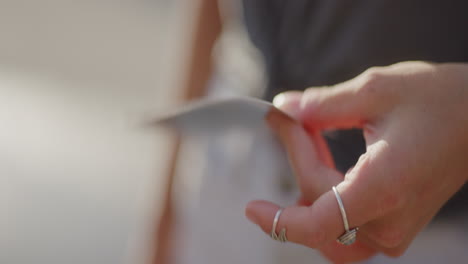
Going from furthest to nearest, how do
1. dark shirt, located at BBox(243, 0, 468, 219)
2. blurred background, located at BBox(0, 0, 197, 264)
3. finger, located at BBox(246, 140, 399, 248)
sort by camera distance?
blurred background, located at BBox(0, 0, 197, 264), dark shirt, located at BBox(243, 0, 468, 219), finger, located at BBox(246, 140, 399, 248)

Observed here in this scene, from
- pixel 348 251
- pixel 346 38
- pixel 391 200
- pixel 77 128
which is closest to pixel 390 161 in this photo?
pixel 391 200

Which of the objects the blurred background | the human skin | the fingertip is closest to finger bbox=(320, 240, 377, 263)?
the human skin

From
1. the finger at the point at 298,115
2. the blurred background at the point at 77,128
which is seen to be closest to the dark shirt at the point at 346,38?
the finger at the point at 298,115

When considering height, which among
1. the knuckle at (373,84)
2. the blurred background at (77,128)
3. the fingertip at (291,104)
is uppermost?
the knuckle at (373,84)

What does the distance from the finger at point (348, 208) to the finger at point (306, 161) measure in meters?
0.03

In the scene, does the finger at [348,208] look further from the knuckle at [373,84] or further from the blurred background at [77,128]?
the blurred background at [77,128]

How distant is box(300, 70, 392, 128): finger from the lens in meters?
0.36

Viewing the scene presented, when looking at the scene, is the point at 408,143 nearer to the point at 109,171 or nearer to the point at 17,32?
the point at 109,171

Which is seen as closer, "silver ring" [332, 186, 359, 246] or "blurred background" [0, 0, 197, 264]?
"silver ring" [332, 186, 359, 246]

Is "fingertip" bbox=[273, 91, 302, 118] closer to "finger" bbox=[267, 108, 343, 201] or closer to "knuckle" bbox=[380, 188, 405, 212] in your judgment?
"finger" bbox=[267, 108, 343, 201]

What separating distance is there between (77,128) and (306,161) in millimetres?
1130

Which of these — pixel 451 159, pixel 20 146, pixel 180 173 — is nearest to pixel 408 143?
pixel 451 159

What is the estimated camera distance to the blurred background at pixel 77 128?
44.6 inches

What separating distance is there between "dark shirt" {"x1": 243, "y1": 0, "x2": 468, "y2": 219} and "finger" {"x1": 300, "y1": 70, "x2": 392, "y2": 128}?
13 cm
